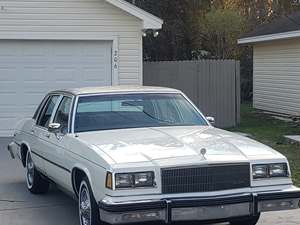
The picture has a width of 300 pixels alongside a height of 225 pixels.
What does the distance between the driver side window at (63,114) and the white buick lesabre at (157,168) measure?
3cm

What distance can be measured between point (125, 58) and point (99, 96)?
8.90 m

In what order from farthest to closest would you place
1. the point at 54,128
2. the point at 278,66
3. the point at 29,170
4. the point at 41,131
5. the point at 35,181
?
the point at 278,66
the point at 29,170
the point at 35,181
the point at 41,131
the point at 54,128

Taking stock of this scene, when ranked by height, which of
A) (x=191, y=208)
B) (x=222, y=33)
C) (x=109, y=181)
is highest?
(x=222, y=33)

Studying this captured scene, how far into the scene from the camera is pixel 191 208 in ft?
19.9

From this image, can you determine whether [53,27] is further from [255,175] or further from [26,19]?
[255,175]

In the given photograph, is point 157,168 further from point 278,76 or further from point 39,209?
point 278,76

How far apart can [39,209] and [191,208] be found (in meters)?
2.93

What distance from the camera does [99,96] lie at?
8070 millimetres

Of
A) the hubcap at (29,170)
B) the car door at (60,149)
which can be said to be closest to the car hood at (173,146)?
the car door at (60,149)

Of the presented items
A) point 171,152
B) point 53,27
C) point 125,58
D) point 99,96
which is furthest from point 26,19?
point 171,152

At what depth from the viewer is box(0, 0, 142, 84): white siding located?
16.5 m

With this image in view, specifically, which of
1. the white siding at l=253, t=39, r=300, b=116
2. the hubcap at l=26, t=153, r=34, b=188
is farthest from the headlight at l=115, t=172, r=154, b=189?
the white siding at l=253, t=39, r=300, b=116

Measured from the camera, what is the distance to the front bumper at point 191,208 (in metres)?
5.98

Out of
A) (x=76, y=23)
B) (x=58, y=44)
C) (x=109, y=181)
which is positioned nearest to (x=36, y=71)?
(x=58, y=44)
